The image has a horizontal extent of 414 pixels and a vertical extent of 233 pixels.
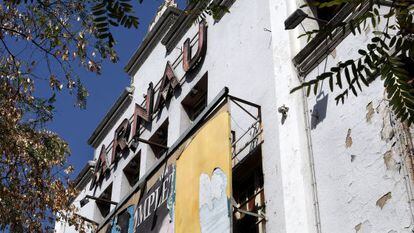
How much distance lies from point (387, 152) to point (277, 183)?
8.74ft

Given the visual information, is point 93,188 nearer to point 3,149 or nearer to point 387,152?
point 3,149

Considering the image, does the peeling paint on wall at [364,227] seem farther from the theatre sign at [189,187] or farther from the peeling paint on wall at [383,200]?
the theatre sign at [189,187]

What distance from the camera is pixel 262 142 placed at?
40.2 feet

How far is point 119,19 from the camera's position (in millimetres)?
3957

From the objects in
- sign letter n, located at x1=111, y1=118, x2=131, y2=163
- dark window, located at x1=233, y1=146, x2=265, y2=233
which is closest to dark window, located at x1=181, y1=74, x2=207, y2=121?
sign letter n, located at x1=111, y1=118, x2=131, y2=163

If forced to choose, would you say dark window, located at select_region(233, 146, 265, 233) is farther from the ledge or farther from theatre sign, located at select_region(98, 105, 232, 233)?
the ledge

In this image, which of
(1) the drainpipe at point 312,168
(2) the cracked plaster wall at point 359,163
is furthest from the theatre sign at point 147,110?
(2) the cracked plaster wall at point 359,163

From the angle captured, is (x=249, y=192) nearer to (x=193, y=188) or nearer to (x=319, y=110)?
(x=193, y=188)

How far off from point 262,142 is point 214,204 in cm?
161

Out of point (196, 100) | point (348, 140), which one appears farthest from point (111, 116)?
point (348, 140)

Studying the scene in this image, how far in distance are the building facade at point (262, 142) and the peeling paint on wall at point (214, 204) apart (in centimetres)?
2

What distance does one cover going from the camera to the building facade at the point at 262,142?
927 cm

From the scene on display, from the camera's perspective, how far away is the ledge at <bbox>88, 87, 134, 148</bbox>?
2200 centimetres

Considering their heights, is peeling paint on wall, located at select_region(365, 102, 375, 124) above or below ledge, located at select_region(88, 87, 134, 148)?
below
